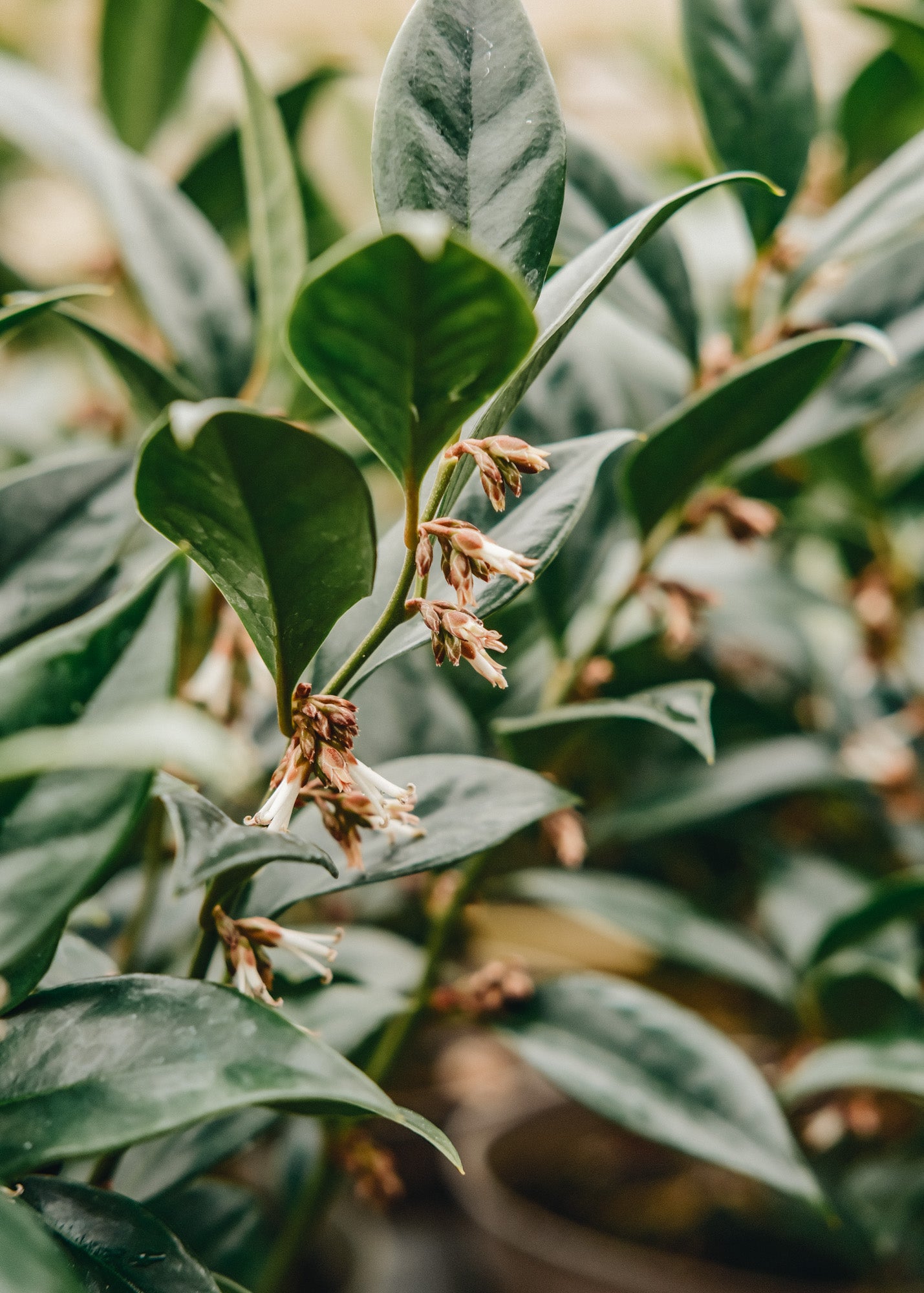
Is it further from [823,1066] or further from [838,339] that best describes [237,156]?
[823,1066]

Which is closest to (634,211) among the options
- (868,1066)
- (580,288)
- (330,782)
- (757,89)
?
(757,89)

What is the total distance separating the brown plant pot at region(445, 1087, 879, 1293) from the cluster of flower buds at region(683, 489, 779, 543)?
0.45 m

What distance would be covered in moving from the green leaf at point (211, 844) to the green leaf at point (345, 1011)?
15cm

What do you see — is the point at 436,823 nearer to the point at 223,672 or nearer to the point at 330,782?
the point at 330,782

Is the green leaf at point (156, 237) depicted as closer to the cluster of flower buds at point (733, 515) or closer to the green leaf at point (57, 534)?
the green leaf at point (57, 534)

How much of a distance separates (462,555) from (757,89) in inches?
12.8

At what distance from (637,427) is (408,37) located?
0.26 metres

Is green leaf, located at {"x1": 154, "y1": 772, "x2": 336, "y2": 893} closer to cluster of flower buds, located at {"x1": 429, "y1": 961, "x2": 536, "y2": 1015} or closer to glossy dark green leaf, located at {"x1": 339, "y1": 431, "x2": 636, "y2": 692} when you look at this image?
glossy dark green leaf, located at {"x1": 339, "y1": 431, "x2": 636, "y2": 692}

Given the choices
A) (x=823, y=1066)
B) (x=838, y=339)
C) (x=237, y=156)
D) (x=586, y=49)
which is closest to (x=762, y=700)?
(x=823, y=1066)

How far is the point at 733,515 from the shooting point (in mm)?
441

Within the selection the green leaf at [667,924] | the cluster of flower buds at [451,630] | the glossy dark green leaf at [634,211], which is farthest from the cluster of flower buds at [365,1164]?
the glossy dark green leaf at [634,211]

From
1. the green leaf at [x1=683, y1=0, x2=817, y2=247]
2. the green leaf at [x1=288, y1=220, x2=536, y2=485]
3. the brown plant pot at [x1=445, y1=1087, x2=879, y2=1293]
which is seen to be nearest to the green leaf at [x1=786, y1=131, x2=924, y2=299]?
the green leaf at [x1=683, y1=0, x2=817, y2=247]

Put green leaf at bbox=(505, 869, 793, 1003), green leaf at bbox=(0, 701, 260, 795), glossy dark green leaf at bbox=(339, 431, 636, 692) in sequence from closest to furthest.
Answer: green leaf at bbox=(0, 701, 260, 795), glossy dark green leaf at bbox=(339, 431, 636, 692), green leaf at bbox=(505, 869, 793, 1003)

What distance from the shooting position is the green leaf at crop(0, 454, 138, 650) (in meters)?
0.35
